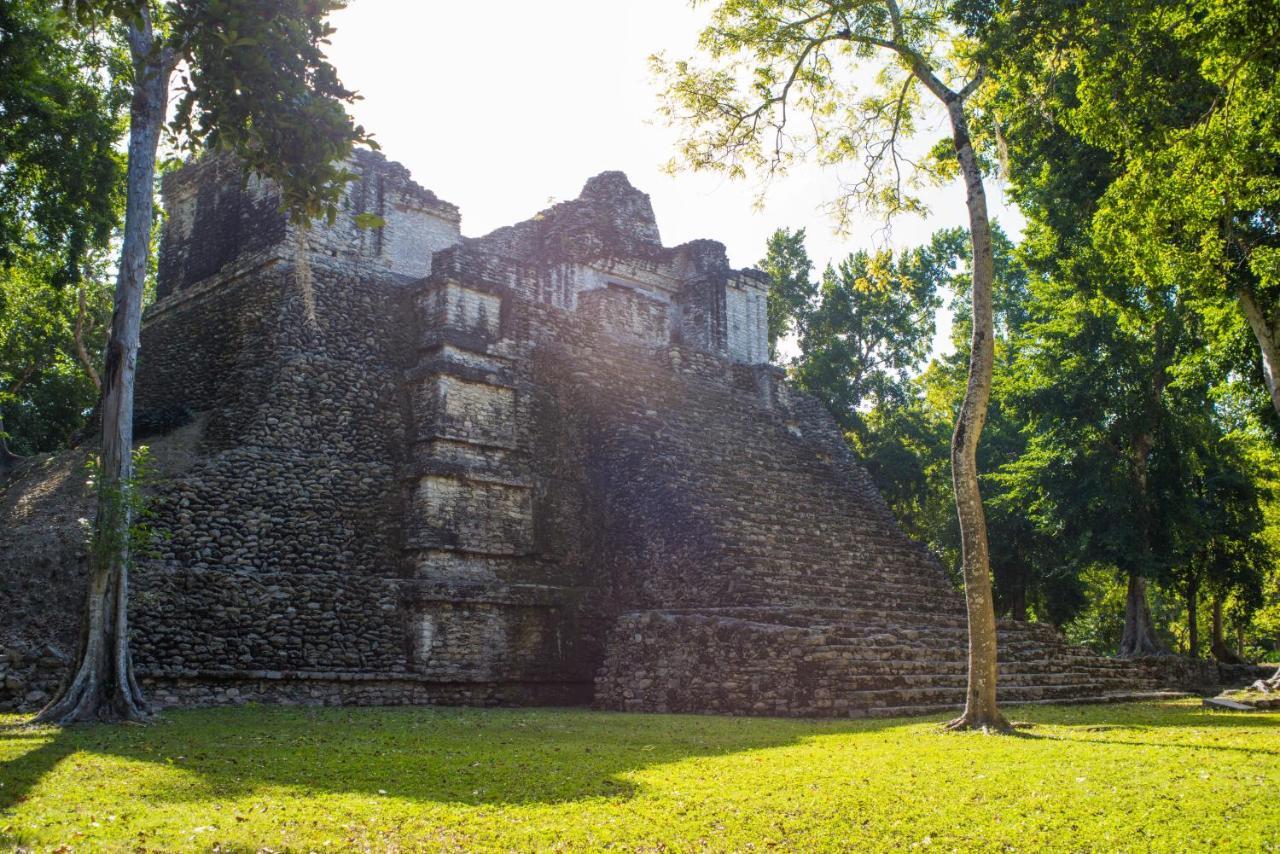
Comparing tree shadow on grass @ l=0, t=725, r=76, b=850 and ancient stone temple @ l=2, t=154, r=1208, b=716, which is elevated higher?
ancient stone temple @ l=2, t=154, r=1208, b=716

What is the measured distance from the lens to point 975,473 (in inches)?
354

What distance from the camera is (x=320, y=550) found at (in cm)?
1249

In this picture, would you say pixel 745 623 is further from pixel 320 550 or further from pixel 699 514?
pixel 320 550

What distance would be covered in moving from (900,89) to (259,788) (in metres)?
9.28

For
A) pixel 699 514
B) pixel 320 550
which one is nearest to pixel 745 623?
pixel 699 514

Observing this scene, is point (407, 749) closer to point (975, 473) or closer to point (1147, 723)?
point (975, 473)

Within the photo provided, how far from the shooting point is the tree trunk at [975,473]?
8609mm

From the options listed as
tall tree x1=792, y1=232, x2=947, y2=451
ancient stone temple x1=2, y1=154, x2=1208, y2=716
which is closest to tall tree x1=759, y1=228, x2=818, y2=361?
tall tree x1=792, y1=232, x2=947, y2=451

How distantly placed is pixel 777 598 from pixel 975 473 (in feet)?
13.3

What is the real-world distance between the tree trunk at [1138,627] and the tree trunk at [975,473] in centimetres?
1189

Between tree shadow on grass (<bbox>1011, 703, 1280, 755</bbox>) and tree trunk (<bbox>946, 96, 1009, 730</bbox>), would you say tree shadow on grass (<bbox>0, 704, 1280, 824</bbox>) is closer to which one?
tree shadow on grass (<bbox>1011, 703, 1280, 755</bbox>)

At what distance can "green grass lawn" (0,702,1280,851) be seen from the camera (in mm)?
4754

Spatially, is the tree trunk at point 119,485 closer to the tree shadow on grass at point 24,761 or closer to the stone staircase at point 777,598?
the tree shadow on grass at point 24,761

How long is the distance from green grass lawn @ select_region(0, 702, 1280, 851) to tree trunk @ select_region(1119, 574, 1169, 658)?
11.7 m
